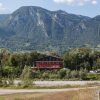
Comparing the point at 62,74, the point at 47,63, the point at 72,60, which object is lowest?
the point at 47,63

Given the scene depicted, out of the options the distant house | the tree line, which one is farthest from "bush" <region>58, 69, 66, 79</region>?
the distant house

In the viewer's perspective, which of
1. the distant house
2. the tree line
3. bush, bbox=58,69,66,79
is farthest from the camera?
the distant house

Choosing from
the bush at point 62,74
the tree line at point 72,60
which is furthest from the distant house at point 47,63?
the bush at point 62,74

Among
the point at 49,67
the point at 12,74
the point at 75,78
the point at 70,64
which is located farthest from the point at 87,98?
the point at 49,67

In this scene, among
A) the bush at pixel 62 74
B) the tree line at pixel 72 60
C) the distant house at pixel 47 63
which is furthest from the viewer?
the distant house at pixel 47 63

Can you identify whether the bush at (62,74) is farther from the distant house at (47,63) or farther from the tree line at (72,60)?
the distant house at (47,63)

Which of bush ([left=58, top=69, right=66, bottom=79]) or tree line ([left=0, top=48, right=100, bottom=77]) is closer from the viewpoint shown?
bush ([left=58, top=69, right=66, bottom=79])

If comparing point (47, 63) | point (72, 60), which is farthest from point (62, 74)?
point (47, 63)

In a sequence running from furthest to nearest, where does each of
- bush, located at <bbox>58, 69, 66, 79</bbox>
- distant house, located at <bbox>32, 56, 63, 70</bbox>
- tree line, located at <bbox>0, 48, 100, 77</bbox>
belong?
distant house, located at <bbox>32, 56, 63, 70</bbox> < tree line, located at <bbox>0, 48, 100, 77</bbox> < bush, located at <bbox>58, 69, 66, 79</bbox>

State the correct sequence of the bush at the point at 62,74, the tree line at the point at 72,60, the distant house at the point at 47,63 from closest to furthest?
the bush at the point at 62,74
the tree line at the point at 72,60
the distant house at the point at 47,63

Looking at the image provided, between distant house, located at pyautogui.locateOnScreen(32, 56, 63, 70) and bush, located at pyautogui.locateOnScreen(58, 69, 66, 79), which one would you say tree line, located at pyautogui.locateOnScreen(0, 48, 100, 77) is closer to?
distant house, located at pyautogui.locateOnScreen(32, 56, 63, 70)

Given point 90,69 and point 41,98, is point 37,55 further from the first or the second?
point 41,98

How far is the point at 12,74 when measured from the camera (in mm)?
87812

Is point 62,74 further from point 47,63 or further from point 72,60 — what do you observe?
point 47,63
